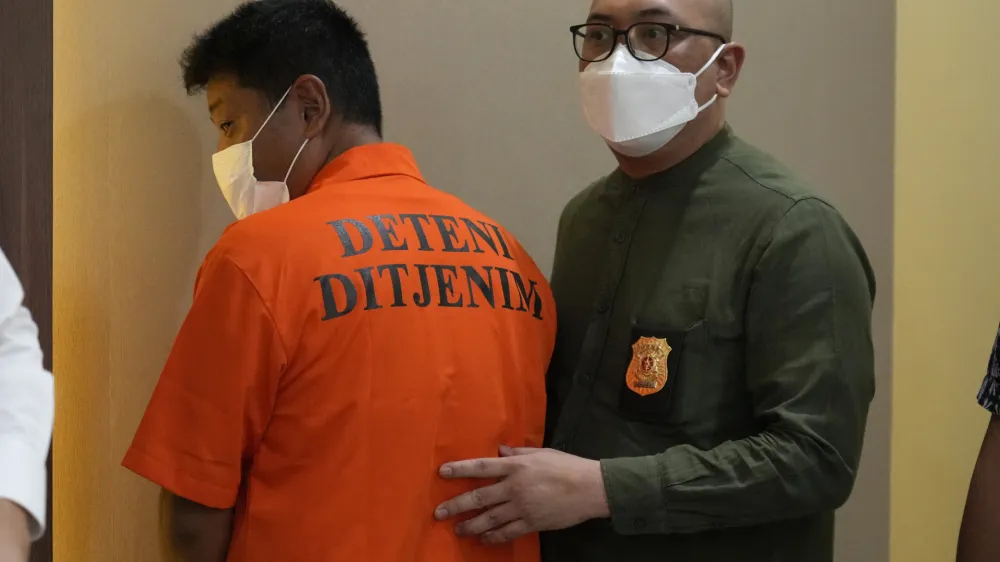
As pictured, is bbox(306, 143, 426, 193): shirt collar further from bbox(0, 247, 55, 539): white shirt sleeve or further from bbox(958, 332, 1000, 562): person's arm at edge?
bbox(958, 332, 1000, 562): person's arm at edge

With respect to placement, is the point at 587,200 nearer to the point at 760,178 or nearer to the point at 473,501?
the point at 760,178

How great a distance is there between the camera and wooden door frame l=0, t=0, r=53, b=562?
55.6 inches

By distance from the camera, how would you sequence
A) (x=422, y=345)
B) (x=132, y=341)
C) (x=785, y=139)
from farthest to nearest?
1. (x=785, y=139)
2. (x=132, y=341)
3. (x=422, y=345)

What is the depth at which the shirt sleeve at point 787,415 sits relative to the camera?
126 centimetres

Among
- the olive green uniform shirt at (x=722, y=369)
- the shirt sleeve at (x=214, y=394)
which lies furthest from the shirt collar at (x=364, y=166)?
the olive green uniform shirt at (x=722, y=369)

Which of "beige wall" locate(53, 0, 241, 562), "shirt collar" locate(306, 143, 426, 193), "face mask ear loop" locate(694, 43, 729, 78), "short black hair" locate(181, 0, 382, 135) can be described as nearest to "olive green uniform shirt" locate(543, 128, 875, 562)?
"face mask ear loop" locate(694, 43, 729, 78)

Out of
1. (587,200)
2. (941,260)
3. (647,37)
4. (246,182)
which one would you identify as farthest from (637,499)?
(941,260)

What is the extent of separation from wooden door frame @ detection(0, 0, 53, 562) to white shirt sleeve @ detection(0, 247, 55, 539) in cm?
71

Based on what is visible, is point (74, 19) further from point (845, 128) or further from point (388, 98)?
point (845, 128)

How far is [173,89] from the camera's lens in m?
1.75

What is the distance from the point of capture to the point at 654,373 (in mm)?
1354

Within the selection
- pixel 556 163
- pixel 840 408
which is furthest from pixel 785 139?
pixel 840 408

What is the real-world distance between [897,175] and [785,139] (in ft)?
0.98

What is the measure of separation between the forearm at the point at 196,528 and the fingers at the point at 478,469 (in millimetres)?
284
